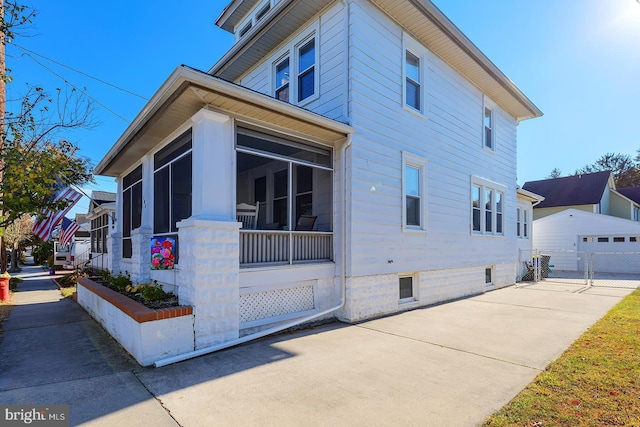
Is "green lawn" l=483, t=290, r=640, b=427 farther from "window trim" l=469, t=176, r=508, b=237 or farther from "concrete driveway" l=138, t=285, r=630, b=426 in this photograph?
"window trim" l=469, t=176, r=508, b=237

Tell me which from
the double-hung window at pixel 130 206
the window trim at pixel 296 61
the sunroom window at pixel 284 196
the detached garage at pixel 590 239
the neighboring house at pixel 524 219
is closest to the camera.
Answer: the sunroom window at pixel 284 196

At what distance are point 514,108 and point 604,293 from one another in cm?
685

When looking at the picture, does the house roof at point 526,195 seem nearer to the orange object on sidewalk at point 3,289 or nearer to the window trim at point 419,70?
the window trim at point 419,70

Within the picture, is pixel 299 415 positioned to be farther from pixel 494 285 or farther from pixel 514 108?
pixel 514 108

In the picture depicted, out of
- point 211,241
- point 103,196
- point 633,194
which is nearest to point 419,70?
point 211,241

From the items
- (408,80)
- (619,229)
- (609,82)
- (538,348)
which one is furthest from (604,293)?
(619,229)

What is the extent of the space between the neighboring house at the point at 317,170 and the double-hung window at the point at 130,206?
0.09 metres

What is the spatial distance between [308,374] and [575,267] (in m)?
22.0

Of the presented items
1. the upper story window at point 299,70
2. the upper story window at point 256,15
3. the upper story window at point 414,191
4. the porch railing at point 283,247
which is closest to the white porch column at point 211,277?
the porch railing at point 283,247

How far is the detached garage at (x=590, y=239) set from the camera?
60.7ft

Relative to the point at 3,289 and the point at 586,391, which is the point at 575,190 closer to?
the point at 586,391

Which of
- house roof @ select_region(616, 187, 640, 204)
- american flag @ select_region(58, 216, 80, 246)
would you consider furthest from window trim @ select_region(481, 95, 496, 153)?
house roof @ select_region(616, 187, 640, 204)

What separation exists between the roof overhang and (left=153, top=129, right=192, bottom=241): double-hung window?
30 centimetres

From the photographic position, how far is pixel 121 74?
13547mm
